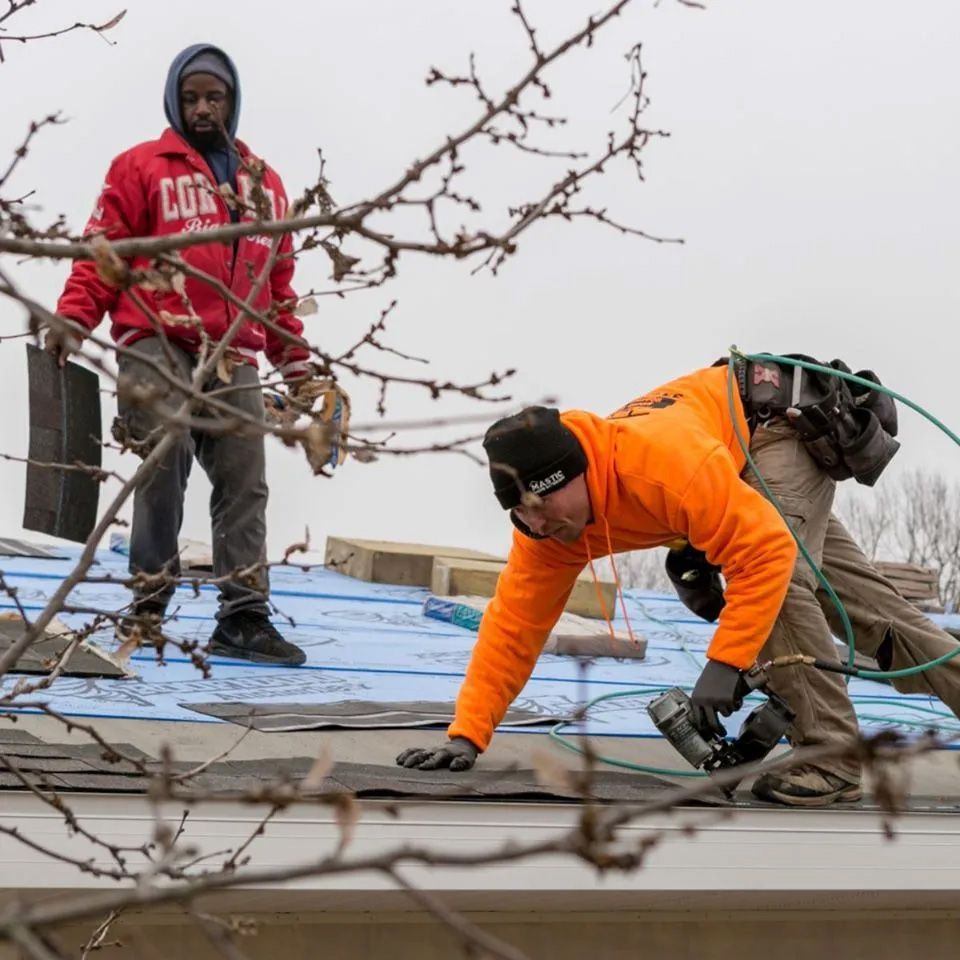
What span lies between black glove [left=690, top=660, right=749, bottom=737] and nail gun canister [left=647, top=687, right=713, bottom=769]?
2 cm

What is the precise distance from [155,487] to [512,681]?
1.32 metres

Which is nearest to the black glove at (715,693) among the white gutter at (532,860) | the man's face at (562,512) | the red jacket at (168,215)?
the white gutter at (532,860)

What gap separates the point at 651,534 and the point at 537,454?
1.30 ft

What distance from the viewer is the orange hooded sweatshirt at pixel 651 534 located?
2738 mm

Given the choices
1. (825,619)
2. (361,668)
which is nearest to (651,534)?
(825,619)

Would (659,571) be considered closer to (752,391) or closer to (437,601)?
(437,601)

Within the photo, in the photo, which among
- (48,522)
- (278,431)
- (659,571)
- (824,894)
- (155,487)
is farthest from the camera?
(659,571)

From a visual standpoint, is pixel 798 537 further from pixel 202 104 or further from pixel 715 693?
pixel 202 104

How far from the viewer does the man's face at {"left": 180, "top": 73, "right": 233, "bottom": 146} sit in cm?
386

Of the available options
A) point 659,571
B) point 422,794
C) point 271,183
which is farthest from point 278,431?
point 659,571

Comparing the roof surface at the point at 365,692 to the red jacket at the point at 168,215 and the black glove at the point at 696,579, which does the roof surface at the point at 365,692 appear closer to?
the black glove at the point at 696,579

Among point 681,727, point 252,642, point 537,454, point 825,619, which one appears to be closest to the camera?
point 537,454

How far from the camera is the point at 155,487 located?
12.7ft

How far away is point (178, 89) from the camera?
12.8 feet
